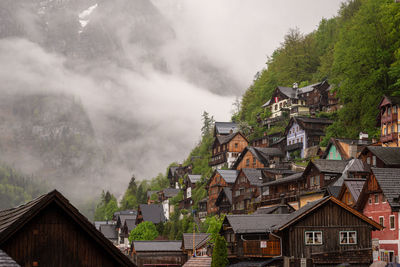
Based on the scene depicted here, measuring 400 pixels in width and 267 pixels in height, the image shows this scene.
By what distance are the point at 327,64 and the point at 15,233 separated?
132046 mm

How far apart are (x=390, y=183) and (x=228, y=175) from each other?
59.8 meters

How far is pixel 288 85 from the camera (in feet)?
494

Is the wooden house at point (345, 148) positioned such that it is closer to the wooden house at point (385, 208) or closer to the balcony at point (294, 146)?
the balcony at point (294, 146)

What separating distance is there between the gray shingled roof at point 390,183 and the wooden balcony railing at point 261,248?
1148 centimetres

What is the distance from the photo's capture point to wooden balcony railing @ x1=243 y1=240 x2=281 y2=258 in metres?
56.7

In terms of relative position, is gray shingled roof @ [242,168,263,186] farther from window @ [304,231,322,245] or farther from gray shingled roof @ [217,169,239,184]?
window @ [304,231,322,245]

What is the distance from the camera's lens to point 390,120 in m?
84.0

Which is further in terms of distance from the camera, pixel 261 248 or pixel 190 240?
pixel 190 240

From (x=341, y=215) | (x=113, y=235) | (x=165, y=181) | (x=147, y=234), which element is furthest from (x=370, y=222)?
(x=165, y=181)

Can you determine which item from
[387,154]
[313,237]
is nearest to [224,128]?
[387,154]

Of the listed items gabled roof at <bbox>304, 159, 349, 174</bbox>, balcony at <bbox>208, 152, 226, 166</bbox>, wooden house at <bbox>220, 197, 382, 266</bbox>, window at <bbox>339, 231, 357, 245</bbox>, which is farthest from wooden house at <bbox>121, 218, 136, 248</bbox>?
window at <bbox>339, 231, 357, 245</bbox>

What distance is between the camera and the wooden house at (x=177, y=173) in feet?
529

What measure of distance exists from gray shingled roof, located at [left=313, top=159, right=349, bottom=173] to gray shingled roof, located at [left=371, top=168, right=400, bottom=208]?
2023 centimetres

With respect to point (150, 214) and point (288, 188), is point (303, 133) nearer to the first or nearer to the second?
point (288, 188)
